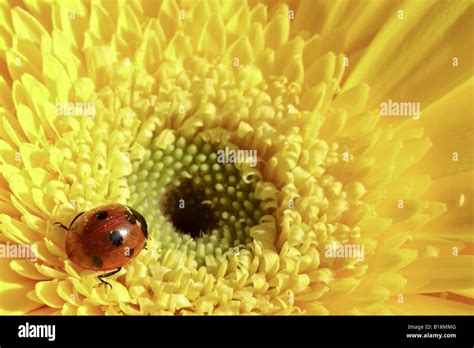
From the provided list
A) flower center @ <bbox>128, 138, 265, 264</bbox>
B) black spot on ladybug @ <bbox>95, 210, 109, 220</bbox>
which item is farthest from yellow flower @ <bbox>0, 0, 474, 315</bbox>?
black spot on ladybug @ <bbox>95, 210, 109, 220</bbox>

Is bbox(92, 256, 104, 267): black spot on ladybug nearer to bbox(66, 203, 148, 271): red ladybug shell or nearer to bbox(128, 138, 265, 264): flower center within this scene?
bbox(66, 203, 148, 271): red ladybug shell

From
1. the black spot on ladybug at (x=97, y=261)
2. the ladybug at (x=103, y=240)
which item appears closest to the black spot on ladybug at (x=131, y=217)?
the ladybug at (x=103, y=240)

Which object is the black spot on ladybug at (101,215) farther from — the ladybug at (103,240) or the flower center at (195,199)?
the flower center at (195,199)

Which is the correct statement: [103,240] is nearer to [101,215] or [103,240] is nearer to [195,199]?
[101,215]

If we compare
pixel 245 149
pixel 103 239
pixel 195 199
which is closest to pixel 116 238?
pixel 103 239

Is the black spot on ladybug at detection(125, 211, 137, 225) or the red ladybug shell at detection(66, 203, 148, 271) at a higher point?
the black spot on ladybug at detection(125, 211, 137, 225)

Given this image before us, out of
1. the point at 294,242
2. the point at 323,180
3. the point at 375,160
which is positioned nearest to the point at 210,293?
the point at 294,242
